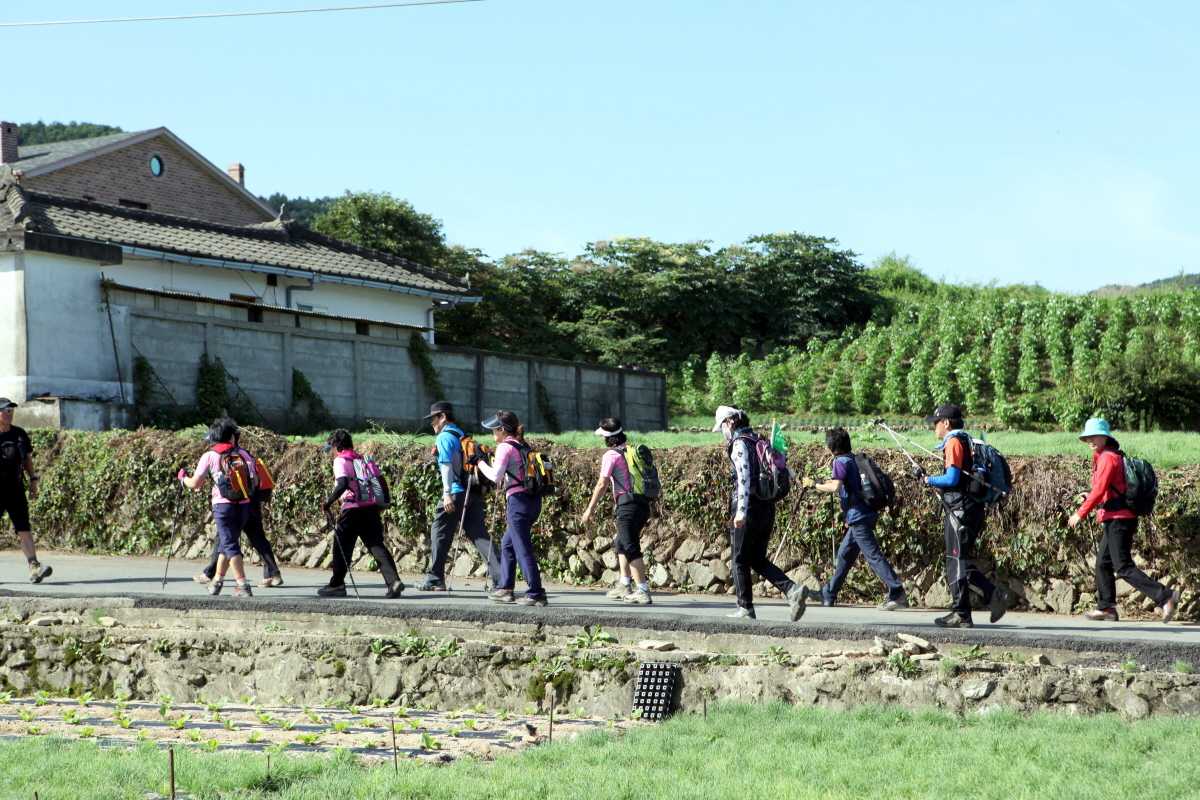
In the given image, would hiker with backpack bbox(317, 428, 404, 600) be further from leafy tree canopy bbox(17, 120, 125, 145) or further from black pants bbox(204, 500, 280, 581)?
leafy tree canopy bbox(17, 120, 125, 145)

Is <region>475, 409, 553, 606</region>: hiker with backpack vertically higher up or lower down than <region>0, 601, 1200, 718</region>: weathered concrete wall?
higher up

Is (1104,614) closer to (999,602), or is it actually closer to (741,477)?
(999,602)

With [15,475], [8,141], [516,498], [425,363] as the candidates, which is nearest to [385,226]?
[8,141]

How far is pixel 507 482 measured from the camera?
31.9 ft

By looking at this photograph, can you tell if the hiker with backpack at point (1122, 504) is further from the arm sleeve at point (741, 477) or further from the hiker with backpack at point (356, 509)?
the hiker with backpack at point (356, 509)

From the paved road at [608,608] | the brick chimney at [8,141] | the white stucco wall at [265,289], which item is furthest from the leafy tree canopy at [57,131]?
the paved road at [608,608]

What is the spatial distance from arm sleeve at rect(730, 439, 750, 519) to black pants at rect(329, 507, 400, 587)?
11.3 ft

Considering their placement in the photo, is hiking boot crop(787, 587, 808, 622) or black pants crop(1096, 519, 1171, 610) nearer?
hiking boot crop(787, 587, 808, 622)

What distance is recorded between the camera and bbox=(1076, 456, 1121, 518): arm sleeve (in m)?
8.81

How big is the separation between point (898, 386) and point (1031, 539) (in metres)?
27.2

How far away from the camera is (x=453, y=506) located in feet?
34.2

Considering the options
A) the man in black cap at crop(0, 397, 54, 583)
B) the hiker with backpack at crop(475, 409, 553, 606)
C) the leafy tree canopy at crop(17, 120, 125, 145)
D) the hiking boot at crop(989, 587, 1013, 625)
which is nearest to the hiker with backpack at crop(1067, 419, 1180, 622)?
the hiking boot at crop(989, 587, 1013, 625)

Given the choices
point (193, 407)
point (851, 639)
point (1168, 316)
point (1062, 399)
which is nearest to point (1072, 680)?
point (851, 639)

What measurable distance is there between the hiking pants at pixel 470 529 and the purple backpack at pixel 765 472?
293 centimetres
